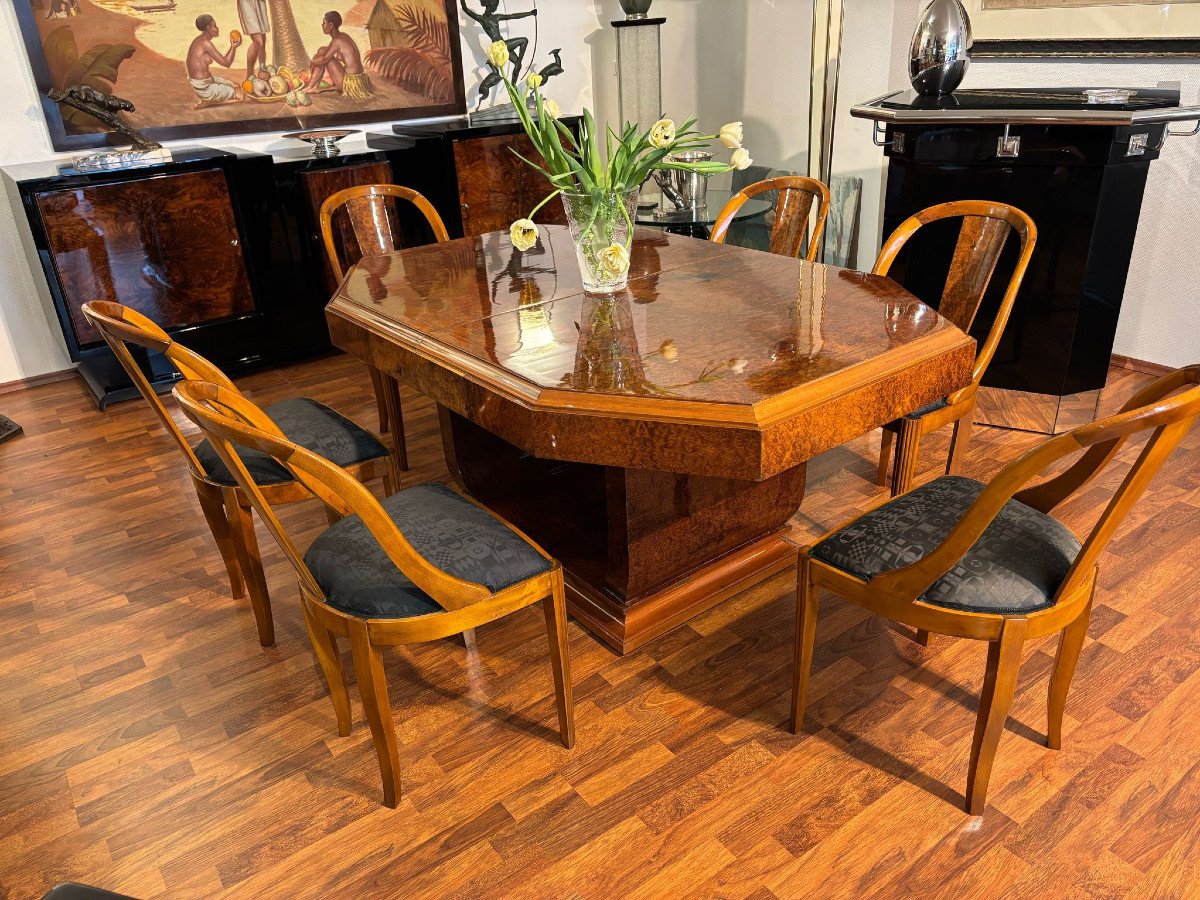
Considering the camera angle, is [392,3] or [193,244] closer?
[193,244]

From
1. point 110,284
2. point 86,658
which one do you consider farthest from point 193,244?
point 86,658

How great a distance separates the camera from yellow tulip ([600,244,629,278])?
79.6 inches

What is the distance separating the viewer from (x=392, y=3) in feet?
14.4

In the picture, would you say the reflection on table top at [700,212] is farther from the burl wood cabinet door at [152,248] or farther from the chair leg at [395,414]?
the burl wood cabinet door at [152,248]

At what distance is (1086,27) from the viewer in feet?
11.0

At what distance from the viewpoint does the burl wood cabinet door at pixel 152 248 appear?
3428 millimetres

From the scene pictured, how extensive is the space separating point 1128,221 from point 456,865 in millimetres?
2792

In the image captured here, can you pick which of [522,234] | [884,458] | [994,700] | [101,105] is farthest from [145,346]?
[101,105]

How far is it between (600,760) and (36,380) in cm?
343

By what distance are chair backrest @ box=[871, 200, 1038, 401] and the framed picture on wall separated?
1.45m

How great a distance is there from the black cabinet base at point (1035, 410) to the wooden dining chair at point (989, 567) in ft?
5.21

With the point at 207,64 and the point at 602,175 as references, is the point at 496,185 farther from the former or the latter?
the point at 602,175

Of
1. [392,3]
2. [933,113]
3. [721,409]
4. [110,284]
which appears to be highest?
[392,3]

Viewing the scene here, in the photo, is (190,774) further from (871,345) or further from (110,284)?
(110,284)
